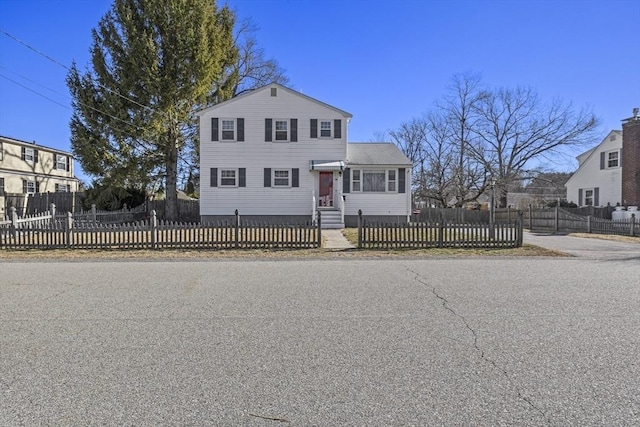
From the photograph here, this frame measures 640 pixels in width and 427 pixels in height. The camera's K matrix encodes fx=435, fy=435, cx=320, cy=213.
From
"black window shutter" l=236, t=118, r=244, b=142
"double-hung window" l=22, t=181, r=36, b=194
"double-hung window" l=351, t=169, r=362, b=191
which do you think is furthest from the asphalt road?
"double-hung window" l=22, t=181, r=36, b=194

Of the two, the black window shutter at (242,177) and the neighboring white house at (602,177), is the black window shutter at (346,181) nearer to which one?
the black window shutter at (242,177)

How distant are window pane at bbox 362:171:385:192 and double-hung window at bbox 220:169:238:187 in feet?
23.7

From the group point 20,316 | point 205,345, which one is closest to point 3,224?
point 20,316

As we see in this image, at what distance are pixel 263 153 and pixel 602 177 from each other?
2571 centimetres

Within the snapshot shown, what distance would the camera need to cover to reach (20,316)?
574 centimetres

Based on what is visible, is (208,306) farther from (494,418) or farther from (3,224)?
(3,224)

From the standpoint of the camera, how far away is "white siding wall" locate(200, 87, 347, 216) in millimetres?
24078

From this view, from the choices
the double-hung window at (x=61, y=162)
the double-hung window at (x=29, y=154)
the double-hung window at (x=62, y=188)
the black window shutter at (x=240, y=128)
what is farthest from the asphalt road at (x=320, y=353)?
the double-hung window at (x=61, y=162)

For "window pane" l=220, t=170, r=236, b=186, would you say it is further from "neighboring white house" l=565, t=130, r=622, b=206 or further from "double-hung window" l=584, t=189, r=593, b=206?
"double-hung window" l=584, t=189, r=593, b=206

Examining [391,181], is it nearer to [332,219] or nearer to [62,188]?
[332,219]

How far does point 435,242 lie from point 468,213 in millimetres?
21613

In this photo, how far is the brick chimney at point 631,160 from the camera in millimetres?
28047

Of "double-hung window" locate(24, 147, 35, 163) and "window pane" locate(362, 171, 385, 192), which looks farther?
"double-hung window" locate(24, 147, 35, 163)

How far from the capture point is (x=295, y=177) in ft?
79.4
